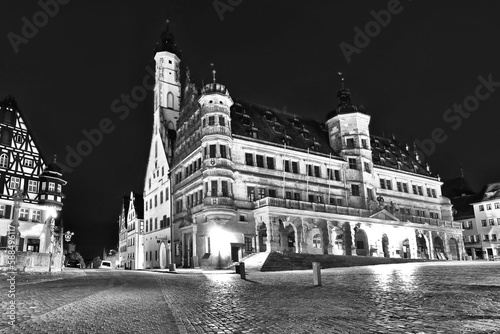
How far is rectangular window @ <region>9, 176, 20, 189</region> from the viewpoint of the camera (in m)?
49.4

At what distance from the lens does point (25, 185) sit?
5119 cm

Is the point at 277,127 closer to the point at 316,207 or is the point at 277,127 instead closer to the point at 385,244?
the point at 316,207

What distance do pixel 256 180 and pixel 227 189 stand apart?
14.6 ft

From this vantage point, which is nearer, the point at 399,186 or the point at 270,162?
the point at 270,162

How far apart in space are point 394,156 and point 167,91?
38.1m

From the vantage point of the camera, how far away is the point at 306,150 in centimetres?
5247

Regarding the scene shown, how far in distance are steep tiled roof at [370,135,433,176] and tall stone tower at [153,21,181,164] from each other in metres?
30.9

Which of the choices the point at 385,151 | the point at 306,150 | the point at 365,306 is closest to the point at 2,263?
the point at 365,306

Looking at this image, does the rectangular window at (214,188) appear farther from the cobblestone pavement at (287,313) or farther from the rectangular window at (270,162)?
the cobblestone pavement at (287,313)

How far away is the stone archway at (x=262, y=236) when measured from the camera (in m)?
44.7

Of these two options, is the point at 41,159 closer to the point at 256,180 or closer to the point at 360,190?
the point at 256,180

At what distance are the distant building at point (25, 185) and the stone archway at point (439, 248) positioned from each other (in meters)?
50.9

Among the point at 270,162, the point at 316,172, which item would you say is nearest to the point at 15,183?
the point at 270,162

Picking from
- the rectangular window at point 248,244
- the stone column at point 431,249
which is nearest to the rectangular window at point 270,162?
the rectangular window at point 248,244
